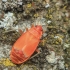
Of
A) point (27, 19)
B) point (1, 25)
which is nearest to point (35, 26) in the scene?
point (27, 19)

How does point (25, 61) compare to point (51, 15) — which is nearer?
point (25, 61)

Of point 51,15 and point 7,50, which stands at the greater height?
point 51,15

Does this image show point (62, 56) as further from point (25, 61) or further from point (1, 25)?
point (1, 25)

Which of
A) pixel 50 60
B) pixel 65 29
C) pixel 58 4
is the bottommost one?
pixel 50 60

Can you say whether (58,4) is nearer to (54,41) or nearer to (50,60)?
(54,41)

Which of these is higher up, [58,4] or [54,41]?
[58,4]

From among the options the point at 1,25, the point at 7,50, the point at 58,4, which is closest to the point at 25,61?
the point at 7,50
